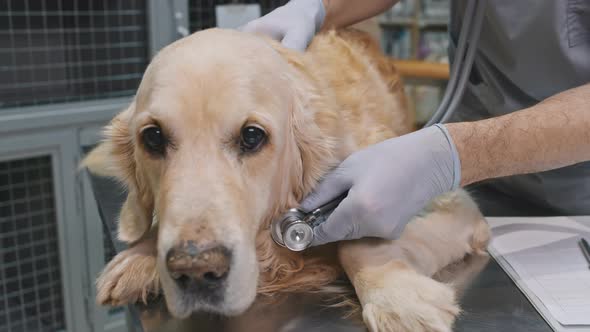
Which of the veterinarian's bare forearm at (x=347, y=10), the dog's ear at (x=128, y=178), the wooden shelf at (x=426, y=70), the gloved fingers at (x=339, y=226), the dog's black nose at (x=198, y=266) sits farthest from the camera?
the wooden shelf at (x=426, y=70)

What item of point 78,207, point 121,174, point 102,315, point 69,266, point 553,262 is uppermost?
point 121,174

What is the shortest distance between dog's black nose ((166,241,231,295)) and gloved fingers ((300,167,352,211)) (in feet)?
0.91

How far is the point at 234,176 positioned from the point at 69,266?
1.81 m

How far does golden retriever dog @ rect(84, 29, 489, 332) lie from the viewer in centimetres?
83

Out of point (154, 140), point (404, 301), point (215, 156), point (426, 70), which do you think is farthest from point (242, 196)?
point (426, 70)

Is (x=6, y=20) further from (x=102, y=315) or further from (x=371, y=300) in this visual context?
(x=371, y=300)

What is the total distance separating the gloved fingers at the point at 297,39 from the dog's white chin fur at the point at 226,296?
634 mm

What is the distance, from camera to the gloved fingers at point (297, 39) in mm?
1346

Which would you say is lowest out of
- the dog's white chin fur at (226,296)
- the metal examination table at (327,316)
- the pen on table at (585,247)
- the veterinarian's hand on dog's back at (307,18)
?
the metal examination table at (327,316)

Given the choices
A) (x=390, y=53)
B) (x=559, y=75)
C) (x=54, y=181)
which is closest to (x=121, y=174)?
(x=559, y=75)

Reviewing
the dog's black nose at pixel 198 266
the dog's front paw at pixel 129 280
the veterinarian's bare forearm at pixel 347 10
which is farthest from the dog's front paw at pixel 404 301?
the veterinarian's bare forearm at pixel 347 10

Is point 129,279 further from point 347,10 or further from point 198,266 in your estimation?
point 347,10

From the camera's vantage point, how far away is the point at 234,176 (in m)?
0.92

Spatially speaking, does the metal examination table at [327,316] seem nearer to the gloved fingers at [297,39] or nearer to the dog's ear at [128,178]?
the dog's ear at [128,178]
